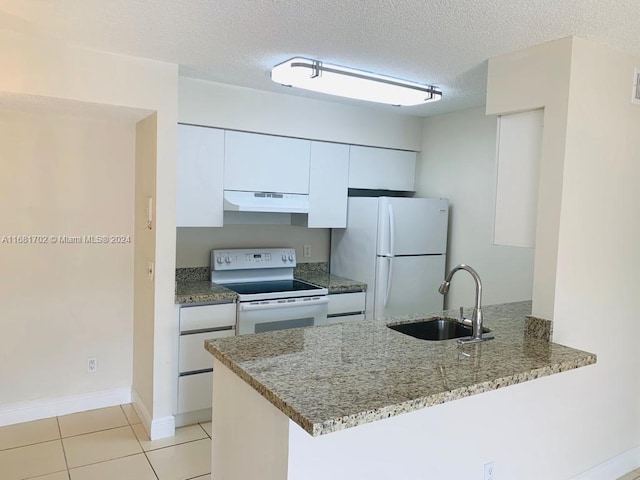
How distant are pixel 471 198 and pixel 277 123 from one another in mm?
1703

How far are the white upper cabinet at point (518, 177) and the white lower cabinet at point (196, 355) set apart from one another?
1877 mm

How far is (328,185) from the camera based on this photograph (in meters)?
4.01

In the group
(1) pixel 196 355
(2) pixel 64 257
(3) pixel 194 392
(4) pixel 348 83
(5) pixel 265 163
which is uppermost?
(4) pixel 348 83

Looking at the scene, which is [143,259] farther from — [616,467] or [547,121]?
[616,467]


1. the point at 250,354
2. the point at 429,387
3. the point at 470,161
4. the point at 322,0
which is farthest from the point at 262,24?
the point at 470,161

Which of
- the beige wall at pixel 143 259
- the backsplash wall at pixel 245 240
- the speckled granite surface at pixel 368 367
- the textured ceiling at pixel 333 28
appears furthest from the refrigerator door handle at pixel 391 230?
the beige wall at pixel 143 259

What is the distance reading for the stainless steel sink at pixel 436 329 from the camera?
258 cm

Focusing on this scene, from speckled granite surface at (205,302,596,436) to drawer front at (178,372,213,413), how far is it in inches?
52.5

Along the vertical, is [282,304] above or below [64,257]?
below

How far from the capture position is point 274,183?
373cm

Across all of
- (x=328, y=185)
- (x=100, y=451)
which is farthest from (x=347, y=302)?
(x=100, y=451)

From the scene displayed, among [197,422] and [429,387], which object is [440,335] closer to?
[429,387]

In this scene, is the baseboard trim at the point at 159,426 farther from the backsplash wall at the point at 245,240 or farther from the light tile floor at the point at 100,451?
the backsplash wall at the point at 245,240

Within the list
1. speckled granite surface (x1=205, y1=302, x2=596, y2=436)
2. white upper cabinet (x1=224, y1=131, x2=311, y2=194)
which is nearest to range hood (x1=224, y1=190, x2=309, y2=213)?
white upper cabinet (x1=224, y1=131, x2=311, y2=194)
